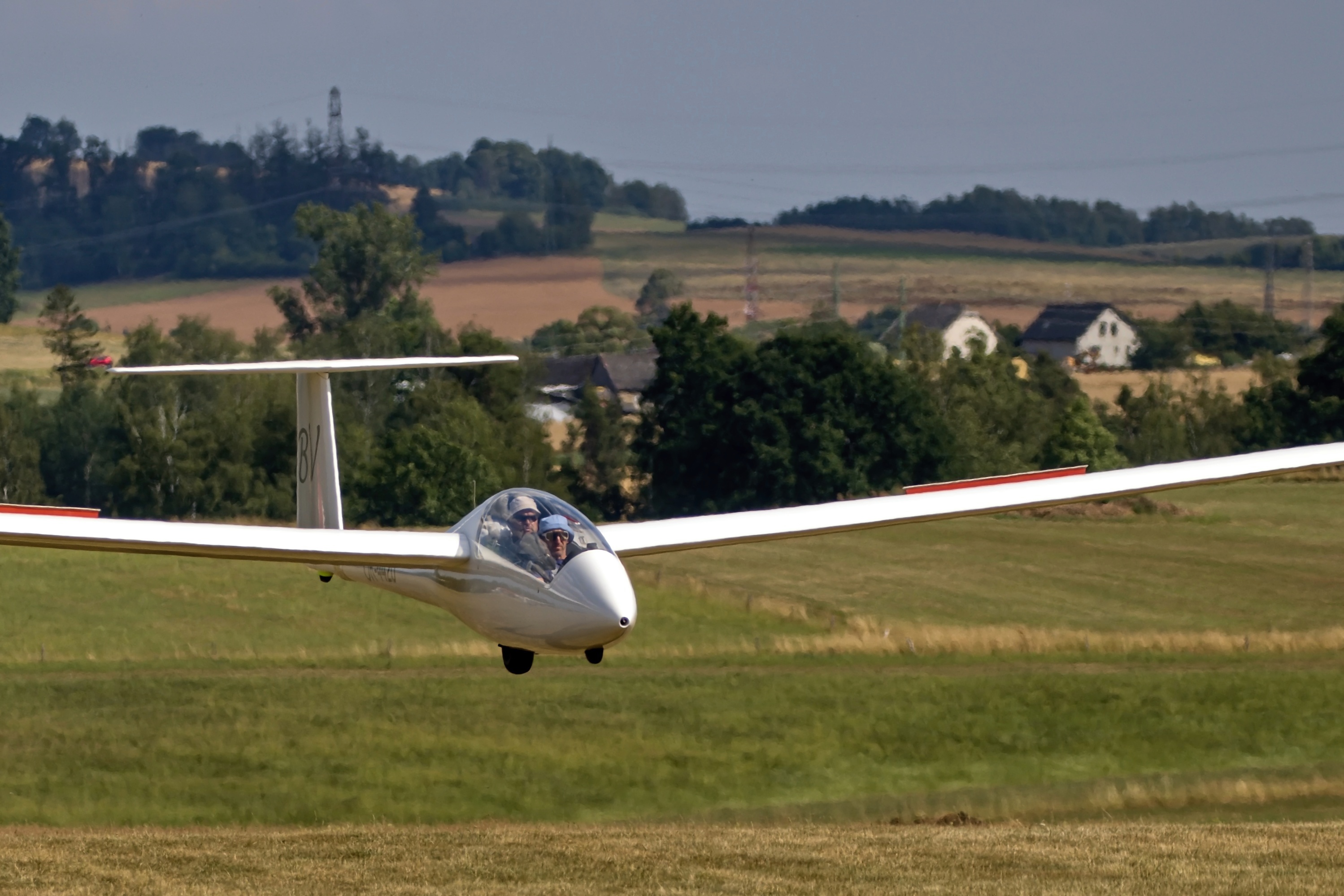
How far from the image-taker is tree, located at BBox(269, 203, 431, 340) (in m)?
136

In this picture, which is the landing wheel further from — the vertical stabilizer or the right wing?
the vertical stabilizer

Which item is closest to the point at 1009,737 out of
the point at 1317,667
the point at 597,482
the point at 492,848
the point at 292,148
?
the point at 1317,667

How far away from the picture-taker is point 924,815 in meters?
37.7

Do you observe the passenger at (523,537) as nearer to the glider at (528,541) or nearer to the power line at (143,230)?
the glider at (528,541)

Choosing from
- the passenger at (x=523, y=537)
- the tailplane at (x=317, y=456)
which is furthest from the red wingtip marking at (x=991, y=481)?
the passenger at (x=523, y=537)

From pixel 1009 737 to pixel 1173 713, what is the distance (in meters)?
4.84

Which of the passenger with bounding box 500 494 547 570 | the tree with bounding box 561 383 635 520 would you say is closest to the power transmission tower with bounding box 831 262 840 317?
the tree with bounding box 561 383 635 520

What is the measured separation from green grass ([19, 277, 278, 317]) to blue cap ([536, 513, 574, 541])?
10550cm

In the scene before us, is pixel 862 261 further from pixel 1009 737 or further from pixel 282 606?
pixel 1009 737

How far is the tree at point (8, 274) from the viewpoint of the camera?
130500 mm

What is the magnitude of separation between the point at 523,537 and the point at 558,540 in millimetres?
547

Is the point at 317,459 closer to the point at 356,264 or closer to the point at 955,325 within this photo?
the point at 955,325

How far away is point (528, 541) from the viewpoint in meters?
19.3

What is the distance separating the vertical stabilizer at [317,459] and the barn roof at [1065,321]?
6505cm
